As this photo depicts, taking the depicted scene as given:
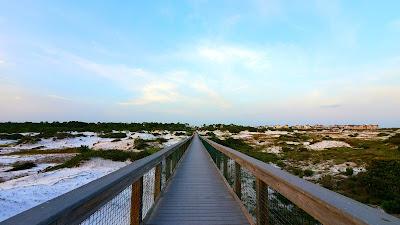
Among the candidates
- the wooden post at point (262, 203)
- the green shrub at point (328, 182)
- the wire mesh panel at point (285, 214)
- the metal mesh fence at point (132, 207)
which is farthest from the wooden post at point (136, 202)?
the green shrub at point (328, 182)

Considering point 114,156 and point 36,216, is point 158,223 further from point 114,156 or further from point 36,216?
point 114,156

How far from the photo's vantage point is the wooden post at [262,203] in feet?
12.6

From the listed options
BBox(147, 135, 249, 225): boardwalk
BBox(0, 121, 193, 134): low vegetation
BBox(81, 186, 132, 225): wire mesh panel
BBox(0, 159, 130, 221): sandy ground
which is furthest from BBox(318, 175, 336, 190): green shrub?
BBox(0, 121, 193, 134): low vegetation

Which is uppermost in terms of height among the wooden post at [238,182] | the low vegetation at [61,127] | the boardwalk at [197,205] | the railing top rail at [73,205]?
the low vegetation at [61,127]

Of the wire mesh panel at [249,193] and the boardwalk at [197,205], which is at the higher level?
the boardwalk at [197,205]

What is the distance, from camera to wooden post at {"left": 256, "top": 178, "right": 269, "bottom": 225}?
12.6 ft

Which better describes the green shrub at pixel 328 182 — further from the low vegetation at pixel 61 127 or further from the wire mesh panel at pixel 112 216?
the low vegetation at pixel 61 127

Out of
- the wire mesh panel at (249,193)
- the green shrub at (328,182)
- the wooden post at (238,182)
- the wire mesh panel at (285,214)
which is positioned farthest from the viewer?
the green shrub at (328,182)

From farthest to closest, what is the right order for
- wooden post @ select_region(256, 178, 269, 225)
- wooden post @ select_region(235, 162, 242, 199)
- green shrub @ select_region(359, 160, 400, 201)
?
green shrub @ select_region(359, 160, 400, 201)
wooden post @ select_region(235, 162, 242, 199)
wooden post @ select_region(256, 178, 269, 225)

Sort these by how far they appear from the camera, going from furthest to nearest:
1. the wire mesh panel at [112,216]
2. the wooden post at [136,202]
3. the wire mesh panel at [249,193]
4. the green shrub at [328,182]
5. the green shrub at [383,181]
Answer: the green shrub at [328,182] → the green shrub at [383,181] → the wire mesh panel at [249,193] → the wire mesh panel at [112,216] → the wooden post at [136,202]

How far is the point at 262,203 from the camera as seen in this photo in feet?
12.8

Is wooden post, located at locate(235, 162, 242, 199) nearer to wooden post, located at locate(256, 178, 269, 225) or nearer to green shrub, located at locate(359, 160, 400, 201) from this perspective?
wooden post, located at locate(256, 178, 269, 225)

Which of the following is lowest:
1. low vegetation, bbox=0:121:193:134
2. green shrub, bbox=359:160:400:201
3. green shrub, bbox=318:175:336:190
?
green shrub, bbox=318:175:336:190

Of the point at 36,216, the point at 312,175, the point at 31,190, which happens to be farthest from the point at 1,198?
the point at 312,175
